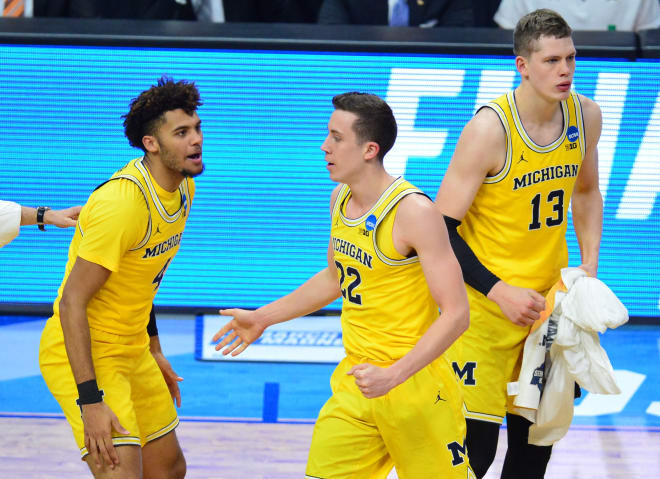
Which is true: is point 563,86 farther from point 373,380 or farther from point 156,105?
point 156,105

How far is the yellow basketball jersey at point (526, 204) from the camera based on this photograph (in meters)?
3.73

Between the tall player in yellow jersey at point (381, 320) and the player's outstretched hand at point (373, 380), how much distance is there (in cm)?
15

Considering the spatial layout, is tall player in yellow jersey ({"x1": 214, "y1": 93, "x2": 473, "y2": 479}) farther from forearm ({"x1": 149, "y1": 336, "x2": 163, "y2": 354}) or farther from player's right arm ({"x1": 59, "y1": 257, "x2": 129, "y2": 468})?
forearm ({"x1": 149, "y1": 336, "x2": 163, "y2": 354})

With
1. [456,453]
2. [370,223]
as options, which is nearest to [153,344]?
[370,223]

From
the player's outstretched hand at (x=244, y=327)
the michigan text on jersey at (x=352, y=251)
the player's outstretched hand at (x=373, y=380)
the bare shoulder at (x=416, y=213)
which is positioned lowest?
the player's outstretched hand at (x=244, y=327)

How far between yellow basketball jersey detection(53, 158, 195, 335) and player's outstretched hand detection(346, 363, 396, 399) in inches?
37.9

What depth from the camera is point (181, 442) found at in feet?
16.6

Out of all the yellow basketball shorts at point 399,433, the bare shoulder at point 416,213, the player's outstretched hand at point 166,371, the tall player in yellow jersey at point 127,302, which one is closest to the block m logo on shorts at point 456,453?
the yellow basketball shorts at point 399,433

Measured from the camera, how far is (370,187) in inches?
130

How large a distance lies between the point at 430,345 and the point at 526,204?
A: 915 mm

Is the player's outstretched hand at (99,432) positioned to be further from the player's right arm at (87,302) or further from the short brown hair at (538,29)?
the short brown hair at (538,29)

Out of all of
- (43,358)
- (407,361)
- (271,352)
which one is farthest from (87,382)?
(271,352)

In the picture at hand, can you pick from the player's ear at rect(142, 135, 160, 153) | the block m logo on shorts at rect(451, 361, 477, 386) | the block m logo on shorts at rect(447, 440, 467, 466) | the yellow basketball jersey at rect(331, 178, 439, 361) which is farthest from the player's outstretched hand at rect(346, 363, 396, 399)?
the player's ear at rect(142, 135, 160, 153)

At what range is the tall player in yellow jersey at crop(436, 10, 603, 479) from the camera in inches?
145
